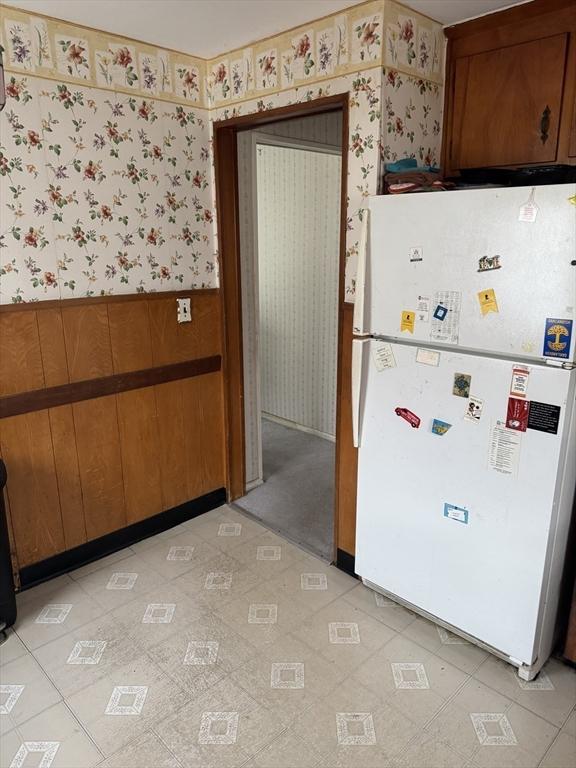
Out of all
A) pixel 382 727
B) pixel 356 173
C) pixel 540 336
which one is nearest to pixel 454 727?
pixel 382 727

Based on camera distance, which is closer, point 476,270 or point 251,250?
point 476,270

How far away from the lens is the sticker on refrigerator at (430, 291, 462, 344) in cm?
188

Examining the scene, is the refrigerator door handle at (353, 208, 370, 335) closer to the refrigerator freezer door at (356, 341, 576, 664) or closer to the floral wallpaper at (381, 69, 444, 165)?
the refrigerator freezer door at (356, 341, 576, 664)

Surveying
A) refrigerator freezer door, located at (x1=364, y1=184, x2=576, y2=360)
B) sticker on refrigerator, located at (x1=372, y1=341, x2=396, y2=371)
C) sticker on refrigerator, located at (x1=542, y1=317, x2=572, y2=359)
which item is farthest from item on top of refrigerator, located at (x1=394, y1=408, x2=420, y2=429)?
sticker on refrigerator, located at (x1=542, y1=317, x2=572, y2=359)

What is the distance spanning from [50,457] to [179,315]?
95cm

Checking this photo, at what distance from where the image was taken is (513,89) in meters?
2.11

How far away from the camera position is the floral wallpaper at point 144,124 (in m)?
2.13

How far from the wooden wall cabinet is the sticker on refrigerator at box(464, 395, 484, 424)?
3.22 feet

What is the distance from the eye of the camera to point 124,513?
2830mm

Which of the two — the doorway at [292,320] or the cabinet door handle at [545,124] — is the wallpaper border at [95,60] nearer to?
the doorway at [292,320]

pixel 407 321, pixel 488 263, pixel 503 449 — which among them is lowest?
pixel 503 449

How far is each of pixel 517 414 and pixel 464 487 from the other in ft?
1.15

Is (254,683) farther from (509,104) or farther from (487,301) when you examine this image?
(509,104)

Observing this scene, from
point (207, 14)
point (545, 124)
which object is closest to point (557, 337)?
point (545, 124)
